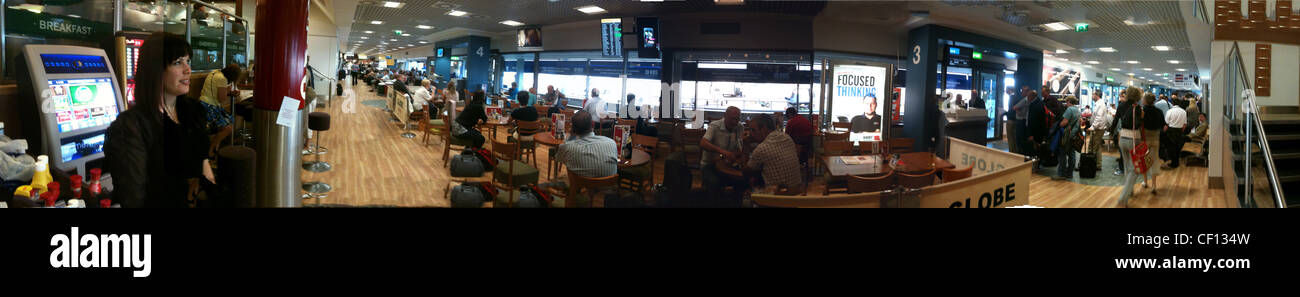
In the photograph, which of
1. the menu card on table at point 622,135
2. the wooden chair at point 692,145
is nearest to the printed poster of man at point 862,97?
the wooden chair at point 692,145

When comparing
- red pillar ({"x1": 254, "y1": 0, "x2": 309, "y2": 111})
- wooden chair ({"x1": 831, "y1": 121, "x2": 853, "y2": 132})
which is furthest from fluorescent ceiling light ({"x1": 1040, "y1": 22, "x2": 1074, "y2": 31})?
red pillar ({"x1": 254, "y1": 0, "x2": 309, "y2": 111})

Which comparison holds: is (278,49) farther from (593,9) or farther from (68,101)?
(593,9)

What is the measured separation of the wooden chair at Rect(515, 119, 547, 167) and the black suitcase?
3085mm

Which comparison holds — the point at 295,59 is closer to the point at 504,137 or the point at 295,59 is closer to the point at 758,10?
the point at 504,137

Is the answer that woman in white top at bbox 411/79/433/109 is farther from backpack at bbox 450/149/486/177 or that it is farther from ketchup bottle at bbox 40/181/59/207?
ketchup bottle at bbox 40/181/59/207

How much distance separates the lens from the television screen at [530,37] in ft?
8.83

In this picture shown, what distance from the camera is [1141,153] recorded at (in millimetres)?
3385

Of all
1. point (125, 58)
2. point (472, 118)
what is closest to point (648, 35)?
point (472, 118)

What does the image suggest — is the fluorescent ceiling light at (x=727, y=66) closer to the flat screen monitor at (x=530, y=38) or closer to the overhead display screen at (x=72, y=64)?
the flat screen monitor at (x=530, y=38)

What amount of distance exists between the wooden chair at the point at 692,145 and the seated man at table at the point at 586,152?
1.19 feet

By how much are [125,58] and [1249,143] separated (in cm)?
540

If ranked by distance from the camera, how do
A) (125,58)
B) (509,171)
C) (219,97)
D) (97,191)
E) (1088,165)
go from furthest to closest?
(1088,165), (219,97), (509,171), (125,58), (97,191)

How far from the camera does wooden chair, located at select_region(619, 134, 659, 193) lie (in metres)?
2.64

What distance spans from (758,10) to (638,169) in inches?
35.3
